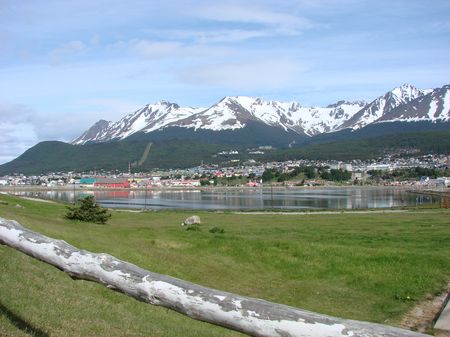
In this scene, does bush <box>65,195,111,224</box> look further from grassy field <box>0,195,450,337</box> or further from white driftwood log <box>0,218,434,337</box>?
white driftwood log <box>0,218,434,337</box>

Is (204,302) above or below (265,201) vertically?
above

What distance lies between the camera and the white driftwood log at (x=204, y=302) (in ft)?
14.0

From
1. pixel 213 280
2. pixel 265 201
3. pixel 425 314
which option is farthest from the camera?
pixel 265 201

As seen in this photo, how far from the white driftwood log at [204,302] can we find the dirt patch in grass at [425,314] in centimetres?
741

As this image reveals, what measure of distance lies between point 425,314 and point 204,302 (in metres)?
8.75

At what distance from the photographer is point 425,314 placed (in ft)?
40.1

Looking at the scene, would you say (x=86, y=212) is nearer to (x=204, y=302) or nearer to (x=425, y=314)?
(x=425, y=314)

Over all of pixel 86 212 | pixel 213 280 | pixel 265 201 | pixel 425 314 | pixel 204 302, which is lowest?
pixel 265 201

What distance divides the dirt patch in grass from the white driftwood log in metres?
7.41

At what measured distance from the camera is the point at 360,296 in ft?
46.2

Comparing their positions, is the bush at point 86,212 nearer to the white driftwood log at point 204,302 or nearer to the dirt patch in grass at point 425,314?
the dirt patch in grass at point 425,314

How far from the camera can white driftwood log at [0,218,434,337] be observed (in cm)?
426

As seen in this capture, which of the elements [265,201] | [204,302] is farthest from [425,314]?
[265,201]

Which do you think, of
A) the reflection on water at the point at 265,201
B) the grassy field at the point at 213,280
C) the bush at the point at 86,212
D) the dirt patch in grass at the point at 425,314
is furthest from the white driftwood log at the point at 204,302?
the reflection on water at the point at 265,201
